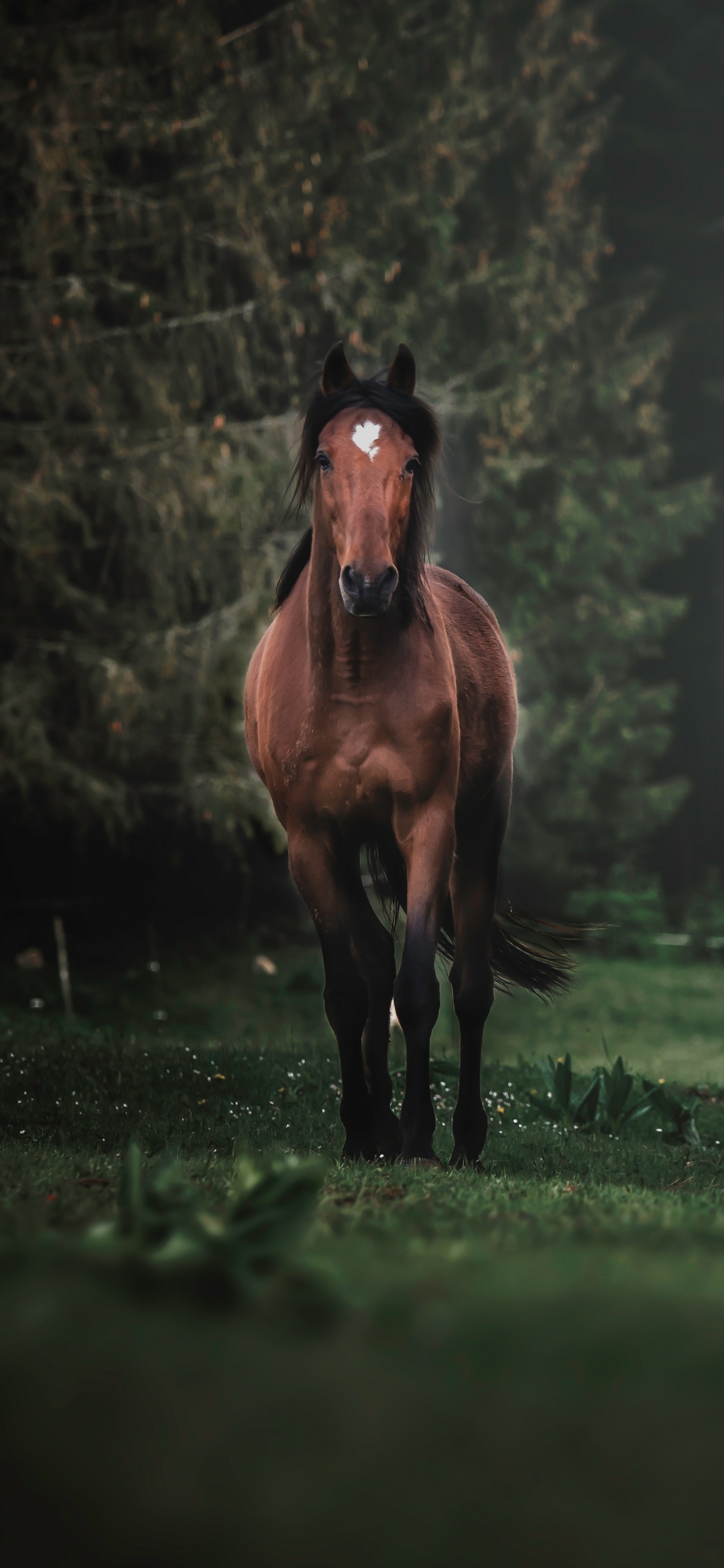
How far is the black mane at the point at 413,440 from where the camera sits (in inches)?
179

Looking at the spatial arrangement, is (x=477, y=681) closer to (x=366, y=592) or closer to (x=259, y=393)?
(x=366, y=592)

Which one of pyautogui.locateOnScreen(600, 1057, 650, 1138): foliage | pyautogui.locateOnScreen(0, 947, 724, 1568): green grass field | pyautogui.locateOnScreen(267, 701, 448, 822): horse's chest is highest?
pyautogui.locateOnScreen(267, 701, 448, 822): horse's chest

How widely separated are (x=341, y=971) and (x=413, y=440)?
1976 millimetres

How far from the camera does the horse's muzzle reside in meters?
4.05

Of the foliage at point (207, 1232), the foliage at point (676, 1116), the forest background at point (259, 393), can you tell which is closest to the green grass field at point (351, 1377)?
the foliage at point (207, 1232)

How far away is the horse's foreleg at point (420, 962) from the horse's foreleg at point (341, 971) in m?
0.32

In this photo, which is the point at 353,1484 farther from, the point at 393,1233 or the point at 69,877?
the point at 69,877

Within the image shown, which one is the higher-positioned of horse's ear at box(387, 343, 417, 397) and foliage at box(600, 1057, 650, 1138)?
horse's ear at box(387, 343, 417, 397)

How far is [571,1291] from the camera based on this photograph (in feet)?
6.54

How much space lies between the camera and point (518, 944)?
603 centimetres

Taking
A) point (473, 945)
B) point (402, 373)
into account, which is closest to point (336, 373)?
point (402, 373)

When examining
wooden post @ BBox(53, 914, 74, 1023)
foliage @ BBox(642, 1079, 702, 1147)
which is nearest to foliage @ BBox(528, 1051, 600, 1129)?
foliage @ BBox(642, 1079, 702, 1147)

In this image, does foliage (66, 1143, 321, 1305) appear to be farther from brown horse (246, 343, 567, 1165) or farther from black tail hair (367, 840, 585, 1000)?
black tail hair (367, 840, 585, 1000)

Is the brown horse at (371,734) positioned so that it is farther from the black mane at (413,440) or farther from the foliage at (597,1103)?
the foliage at (597,1103)
